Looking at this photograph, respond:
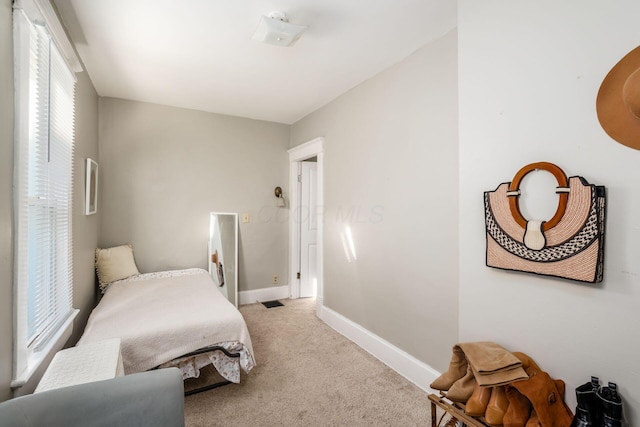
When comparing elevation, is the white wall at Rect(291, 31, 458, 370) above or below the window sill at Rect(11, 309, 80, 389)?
above

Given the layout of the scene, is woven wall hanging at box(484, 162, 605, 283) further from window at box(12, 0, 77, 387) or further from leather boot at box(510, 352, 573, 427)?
window at box(12, 0, 77, 387)

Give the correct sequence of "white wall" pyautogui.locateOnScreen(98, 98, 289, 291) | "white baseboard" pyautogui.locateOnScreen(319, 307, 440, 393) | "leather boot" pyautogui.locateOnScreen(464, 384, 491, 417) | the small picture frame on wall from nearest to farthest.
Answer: "leather boot" pyautogui.locateOnScreen(464, 384, 491, 417)
"white baseboard" pyautogui.locateOnScreen(319, 307, 440, 393)
the small picture frame on wall
"white wall" pyautogui.locateOnScreen(98, 98, 289, 291)

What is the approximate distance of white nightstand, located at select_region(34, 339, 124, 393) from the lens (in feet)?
4.17

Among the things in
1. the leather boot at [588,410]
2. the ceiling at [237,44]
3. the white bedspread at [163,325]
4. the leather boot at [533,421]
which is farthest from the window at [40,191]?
the leather boot at [588,410]

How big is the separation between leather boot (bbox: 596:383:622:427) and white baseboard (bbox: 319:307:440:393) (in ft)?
3.96

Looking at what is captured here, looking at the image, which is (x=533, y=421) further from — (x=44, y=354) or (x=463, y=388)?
(x=44, y=354)

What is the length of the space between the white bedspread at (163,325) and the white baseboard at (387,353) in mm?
1107

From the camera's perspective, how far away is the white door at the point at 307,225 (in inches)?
167

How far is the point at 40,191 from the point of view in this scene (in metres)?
1.53

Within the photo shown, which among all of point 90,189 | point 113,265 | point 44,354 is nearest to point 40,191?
point 44,354

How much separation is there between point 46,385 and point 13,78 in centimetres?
125

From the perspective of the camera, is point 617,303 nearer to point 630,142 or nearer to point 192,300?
point 630,142

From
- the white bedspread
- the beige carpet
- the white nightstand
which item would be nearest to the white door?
the beige carpet

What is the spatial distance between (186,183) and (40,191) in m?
2.15
